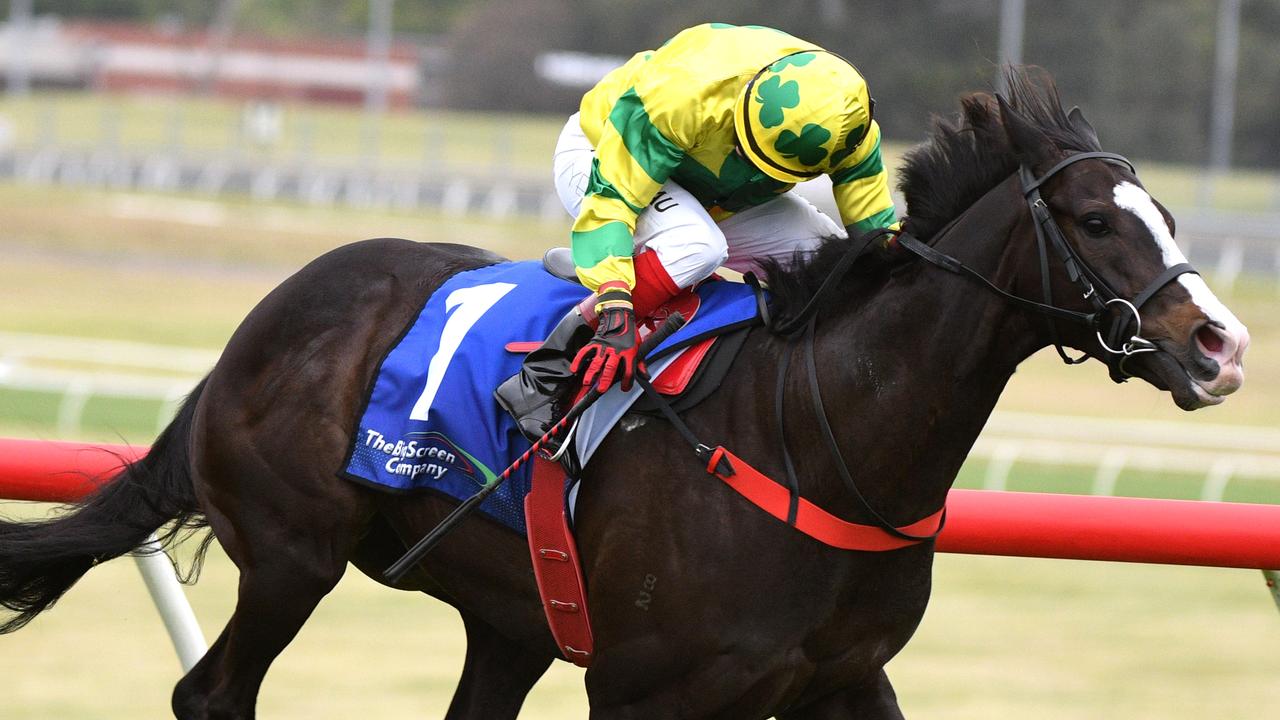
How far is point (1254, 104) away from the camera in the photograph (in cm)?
3281

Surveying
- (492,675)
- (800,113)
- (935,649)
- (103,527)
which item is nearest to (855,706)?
(492,675)

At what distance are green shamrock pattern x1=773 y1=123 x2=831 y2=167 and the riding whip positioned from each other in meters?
0.38

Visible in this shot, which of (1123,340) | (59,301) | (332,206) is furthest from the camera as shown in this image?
(332,206)

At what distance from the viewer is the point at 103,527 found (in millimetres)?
3762

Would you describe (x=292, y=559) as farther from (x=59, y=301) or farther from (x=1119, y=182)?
(x=59, y=301)

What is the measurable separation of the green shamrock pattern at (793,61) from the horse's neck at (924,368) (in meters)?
0.40

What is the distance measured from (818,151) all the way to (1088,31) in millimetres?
32014

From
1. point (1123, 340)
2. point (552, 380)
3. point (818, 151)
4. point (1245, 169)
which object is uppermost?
point (818, 151)

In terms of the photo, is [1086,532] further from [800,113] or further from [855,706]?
[800,113]

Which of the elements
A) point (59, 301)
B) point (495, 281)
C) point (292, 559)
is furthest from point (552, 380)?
point (59, 301)

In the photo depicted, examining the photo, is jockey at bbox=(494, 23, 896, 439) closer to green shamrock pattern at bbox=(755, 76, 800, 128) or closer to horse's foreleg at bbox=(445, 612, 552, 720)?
green shamrock pattern at bbox=(755, 76, 800, 128)

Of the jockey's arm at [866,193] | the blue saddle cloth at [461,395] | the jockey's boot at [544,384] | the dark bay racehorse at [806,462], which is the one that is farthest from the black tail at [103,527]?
the jockey's arm at [866,193]

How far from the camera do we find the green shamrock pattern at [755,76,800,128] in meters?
2.99

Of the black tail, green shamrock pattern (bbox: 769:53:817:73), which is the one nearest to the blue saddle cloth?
green shamrock pattern (bbox: 769:53:817:73)
